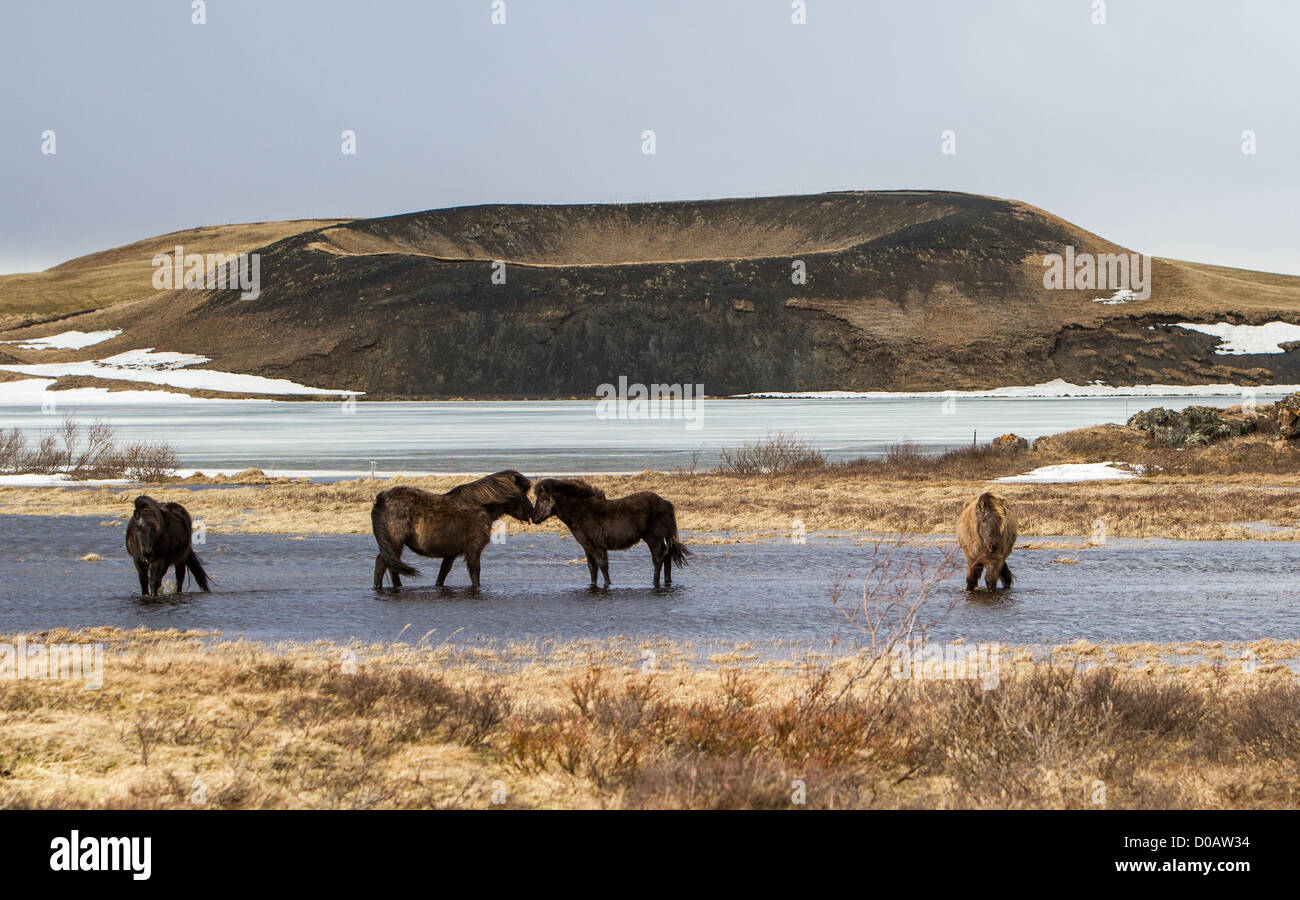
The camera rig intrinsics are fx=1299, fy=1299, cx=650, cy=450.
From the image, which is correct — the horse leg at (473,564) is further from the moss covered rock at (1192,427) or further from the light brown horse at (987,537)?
the moss covered rock at (1192,427)

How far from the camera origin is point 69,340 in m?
168

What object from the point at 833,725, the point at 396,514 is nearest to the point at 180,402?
the point at 396,514

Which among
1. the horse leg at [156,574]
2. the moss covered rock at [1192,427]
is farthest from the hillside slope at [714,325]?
the horse leg at [156,574]

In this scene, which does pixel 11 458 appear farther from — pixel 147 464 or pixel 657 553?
pixel 657 553

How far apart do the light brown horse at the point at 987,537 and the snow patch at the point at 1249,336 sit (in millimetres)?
141454

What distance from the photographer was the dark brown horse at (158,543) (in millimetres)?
14562

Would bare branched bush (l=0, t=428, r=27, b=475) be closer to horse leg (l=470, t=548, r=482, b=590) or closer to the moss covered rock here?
horse leg (l=470, t=548, r=482, b=590)

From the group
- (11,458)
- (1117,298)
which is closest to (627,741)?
(11,458)

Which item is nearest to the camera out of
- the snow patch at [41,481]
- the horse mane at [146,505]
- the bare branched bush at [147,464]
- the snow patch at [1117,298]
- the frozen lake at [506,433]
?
the horse mane at [146,505]

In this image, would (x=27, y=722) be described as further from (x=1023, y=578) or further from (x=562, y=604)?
(x=1023, y=578)

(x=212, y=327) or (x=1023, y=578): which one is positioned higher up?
(x=212, y=327)

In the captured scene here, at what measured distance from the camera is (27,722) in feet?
26.4

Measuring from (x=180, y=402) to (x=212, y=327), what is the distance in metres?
47.9

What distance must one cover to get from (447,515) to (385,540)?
2.67 feet
